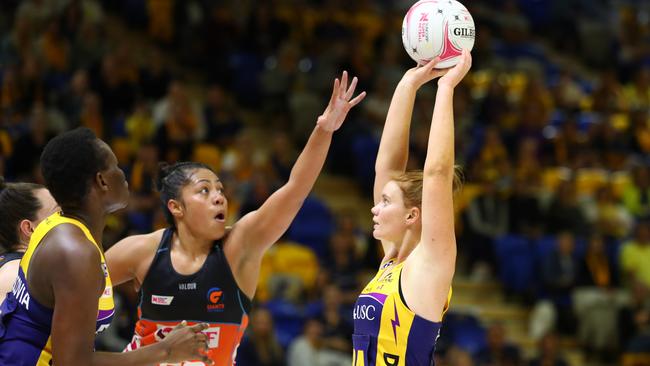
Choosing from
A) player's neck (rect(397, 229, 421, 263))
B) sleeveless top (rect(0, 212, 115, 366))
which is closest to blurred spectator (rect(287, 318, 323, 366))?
player's neck (rect(397, 229, 421, 263))

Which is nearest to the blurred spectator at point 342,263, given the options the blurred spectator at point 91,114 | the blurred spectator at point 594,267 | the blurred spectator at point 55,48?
the blurred spectator at point 91,114

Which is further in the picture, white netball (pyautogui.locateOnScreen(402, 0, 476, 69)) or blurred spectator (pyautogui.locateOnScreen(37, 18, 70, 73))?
blurred spectator (pyautogui.locateOnScreen(37, 18, 70, 73))

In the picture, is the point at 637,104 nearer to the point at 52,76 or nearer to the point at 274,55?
the point at 274,55

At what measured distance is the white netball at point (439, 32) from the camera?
14.1 ft

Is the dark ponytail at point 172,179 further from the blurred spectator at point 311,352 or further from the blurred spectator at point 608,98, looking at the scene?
the blurred spectator at point 608,98

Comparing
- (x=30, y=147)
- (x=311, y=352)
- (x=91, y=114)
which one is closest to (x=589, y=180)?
(x=311, y=352)

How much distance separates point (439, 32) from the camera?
4297mm

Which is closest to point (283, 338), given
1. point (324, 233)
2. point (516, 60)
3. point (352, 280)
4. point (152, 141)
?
point (352, 280)

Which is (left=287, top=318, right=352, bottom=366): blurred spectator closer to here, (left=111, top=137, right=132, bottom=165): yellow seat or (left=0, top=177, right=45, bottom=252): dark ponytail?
(left=111, top=137, right=132, bottom=165): yellow seat

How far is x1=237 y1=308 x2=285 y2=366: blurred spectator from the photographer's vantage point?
346 inches

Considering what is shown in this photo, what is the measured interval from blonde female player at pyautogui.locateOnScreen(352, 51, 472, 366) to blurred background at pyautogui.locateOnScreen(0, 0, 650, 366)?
4254 mm

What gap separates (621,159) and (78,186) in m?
11.2

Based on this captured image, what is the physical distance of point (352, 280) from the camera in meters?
10.2

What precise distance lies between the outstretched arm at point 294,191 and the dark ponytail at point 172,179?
36 cm
